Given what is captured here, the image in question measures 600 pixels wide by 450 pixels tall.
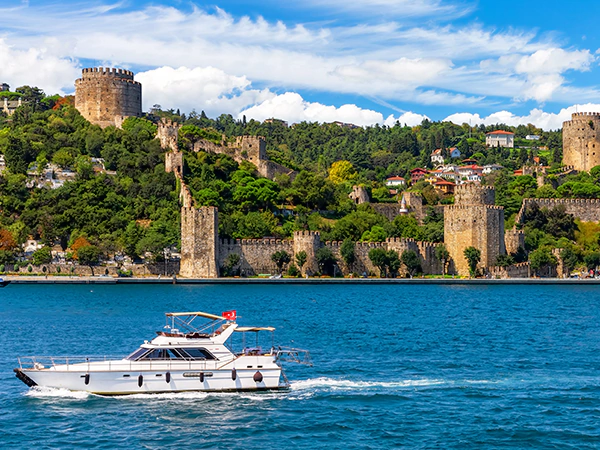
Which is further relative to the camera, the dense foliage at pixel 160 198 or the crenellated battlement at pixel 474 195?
the crenellated battlement at pixel 474 195

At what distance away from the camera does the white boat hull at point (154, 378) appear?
20391mm

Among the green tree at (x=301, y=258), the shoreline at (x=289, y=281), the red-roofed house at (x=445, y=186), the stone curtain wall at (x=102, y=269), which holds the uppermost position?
the red-roofed house at (x=445, y=186)

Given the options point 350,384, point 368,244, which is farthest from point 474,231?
point 350,384

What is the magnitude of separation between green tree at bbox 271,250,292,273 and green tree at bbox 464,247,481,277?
11.8m

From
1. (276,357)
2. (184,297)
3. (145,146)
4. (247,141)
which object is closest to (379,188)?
(247,141)

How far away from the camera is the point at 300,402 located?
20.6m

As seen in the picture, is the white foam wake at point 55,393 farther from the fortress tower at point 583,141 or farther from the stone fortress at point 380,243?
the fortress tower at point 583,141

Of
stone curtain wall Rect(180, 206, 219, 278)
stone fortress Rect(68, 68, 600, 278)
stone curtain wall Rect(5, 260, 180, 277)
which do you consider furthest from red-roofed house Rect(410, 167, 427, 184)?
stone curtain wall Rect(5, 260, 180, 277)

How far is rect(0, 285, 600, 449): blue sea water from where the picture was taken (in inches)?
709

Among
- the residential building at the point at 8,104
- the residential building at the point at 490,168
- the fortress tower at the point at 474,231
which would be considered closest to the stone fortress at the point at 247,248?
the fortress tower at the point at 474,231

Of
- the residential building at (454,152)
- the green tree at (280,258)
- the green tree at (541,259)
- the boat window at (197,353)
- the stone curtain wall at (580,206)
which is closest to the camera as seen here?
the boat window at (197,353)

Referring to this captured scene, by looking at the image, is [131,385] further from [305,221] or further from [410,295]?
[305,221]


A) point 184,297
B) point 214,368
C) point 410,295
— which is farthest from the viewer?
point 410,295

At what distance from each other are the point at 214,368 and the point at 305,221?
46496mm
